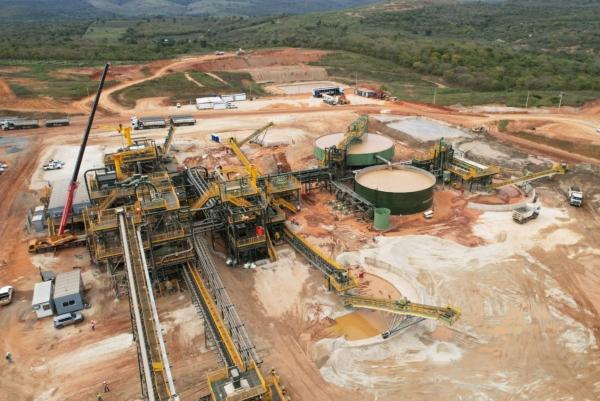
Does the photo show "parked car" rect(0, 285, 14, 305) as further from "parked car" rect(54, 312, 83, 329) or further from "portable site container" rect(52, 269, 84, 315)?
"parked car" rect(54, 312, 83, 329)

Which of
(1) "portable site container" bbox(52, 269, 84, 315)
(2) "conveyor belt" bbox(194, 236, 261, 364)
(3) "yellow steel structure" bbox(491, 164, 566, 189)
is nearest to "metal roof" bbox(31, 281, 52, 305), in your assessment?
(1) "portable site container" bbox(52, 269, 84, 315)

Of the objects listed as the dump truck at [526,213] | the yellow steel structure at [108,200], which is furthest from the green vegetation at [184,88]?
the dump truck at [526,213]

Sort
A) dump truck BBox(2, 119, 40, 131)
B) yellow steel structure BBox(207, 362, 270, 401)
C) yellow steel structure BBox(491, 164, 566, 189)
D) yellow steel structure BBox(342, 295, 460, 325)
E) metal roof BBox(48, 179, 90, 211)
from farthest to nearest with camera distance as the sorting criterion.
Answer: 1. dump truck BBox(2, 119, 40, 131)
2. yellow steel structure BBox(491, 164, 566, 189)
3. metal roof BBox(48, 179, 90, 211)
4. yellow steel structure BBox(342, 295, 460, 325)
5. yellow steel structure BBox(207, 362, 270, 401)

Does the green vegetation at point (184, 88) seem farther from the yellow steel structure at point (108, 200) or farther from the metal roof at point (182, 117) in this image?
the yellow steel structure at point (108, 200)

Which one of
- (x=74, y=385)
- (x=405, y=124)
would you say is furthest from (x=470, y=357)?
(x=405, y=124)

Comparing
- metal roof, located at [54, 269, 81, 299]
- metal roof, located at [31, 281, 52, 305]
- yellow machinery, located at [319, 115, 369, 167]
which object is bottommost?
metal roof, located at [31, 281, 52, 305]

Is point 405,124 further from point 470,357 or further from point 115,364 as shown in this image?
point 115,364

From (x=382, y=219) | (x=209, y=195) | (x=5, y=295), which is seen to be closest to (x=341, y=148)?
(x=382, y=219)
